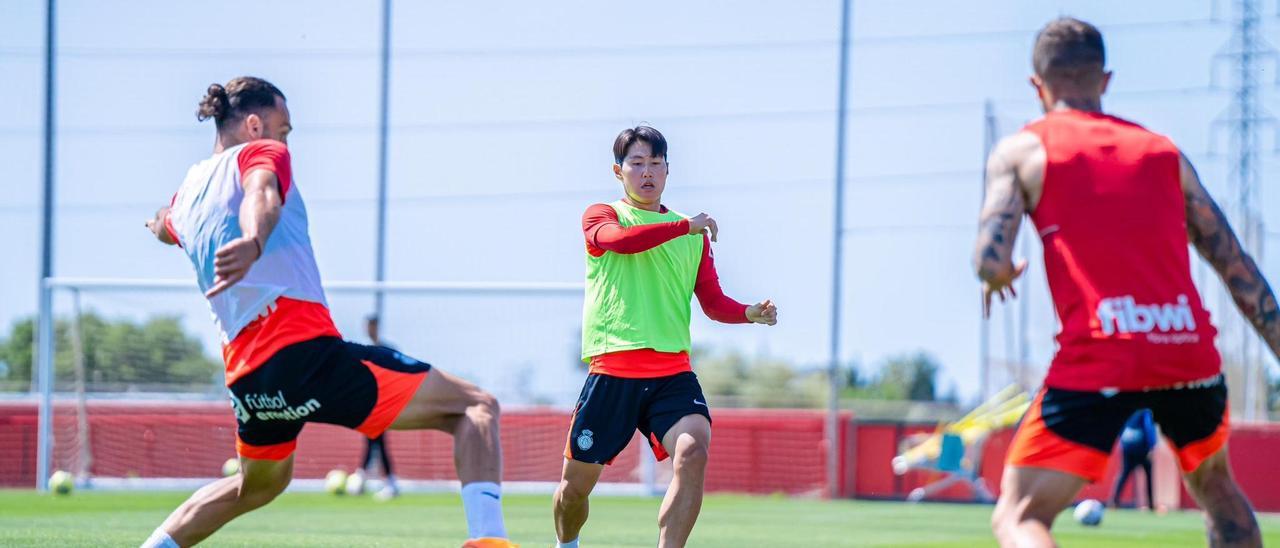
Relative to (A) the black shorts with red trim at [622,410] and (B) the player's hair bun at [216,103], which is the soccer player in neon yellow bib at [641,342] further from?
(B) the player's hair bun at [216,103]

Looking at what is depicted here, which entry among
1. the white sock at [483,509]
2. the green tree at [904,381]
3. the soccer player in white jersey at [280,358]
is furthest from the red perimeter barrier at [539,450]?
the green tree at [904,381]

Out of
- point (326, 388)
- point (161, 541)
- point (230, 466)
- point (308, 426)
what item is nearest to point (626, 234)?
point (326, 388)

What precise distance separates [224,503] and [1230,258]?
150 inches

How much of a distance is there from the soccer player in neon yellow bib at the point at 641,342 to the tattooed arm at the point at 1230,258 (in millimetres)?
2326

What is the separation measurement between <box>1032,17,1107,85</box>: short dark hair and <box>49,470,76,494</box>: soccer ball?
1482 centimetres

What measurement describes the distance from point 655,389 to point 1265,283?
9.16ft

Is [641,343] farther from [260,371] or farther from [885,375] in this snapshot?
[885,375]

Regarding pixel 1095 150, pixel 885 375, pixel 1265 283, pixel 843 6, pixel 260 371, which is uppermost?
pixel 843 6

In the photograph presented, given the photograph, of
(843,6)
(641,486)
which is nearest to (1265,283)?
(641,486)

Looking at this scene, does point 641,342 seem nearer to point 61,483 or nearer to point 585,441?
point 585,441

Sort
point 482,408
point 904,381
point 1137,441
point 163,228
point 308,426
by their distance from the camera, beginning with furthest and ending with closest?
1. point 904,381
2. point 308,426
3. point 1137,441
4. point 163,228
5. point 482,408

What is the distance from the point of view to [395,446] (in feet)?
68.9

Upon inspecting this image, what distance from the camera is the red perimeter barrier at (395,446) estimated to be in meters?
19.0

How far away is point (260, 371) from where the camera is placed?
19.0 feet
